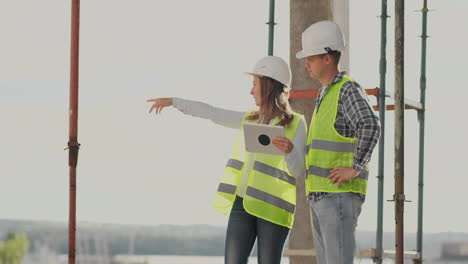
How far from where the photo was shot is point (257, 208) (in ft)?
22.1

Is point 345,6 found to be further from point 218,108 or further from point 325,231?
point 325,231

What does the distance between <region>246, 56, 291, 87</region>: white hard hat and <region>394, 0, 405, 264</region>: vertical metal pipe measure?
2533 mm

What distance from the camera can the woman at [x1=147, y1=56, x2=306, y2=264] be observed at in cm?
673

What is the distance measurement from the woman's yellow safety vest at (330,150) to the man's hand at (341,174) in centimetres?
4

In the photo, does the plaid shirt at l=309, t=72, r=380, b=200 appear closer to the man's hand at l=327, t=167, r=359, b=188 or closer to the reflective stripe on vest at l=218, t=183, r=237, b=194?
the man's hand at l=327, t=167, r=359, b=188

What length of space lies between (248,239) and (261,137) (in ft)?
2.42

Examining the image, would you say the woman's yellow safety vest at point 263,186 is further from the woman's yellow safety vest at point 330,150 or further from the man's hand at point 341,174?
the man's hand at point 341,174

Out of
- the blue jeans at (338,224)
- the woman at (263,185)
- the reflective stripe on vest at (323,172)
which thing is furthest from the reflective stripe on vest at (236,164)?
the blue jeans at (338,224)

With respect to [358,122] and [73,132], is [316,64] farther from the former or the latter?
[73,132]

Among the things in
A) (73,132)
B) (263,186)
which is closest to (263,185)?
(263,186)

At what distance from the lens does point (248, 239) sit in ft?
22.2

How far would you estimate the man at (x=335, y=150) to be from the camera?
615 centimetres

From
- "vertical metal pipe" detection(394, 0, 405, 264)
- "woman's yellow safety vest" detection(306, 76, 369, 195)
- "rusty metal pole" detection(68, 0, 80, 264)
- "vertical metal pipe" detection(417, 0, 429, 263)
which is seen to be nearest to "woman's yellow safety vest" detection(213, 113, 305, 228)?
"woman's yellow safety vest" detection(306, 76, 369, 195)

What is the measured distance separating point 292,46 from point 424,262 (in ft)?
11.9
